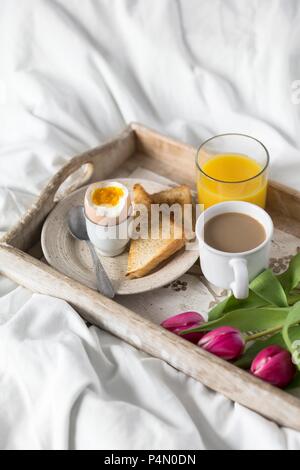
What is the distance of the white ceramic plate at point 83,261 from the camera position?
4.59 ft

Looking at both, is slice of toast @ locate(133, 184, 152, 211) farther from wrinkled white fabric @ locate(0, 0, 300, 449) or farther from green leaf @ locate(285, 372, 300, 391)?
green leaf @ locate(285, 372, 300, 391)

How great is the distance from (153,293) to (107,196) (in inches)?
8.5

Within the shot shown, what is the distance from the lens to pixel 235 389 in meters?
1.21

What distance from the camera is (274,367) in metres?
1.20

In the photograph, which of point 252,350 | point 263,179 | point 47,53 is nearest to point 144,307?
point 252,350

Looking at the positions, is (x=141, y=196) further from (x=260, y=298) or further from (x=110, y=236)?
(x=260, y=298)

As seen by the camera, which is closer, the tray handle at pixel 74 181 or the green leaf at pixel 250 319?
the green leaf at pixel 250 319

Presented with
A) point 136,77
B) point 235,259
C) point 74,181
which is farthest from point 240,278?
point 136,77

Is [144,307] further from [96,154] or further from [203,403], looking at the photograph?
[96,154]

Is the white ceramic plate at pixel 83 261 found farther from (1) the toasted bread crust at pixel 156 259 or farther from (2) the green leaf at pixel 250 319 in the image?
(2) the green leaf at pixel 250 319

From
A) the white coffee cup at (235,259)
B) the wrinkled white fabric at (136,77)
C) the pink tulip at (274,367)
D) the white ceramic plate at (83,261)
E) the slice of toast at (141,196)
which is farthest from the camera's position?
the wrinkled white fabric at (136,77)

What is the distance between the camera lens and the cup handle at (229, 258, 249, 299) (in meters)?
1.29

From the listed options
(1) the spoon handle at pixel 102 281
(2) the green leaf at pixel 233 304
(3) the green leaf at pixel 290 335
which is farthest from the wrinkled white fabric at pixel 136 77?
(3) the green leaf at pixel 290 335

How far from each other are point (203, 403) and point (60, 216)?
518 millimetres
